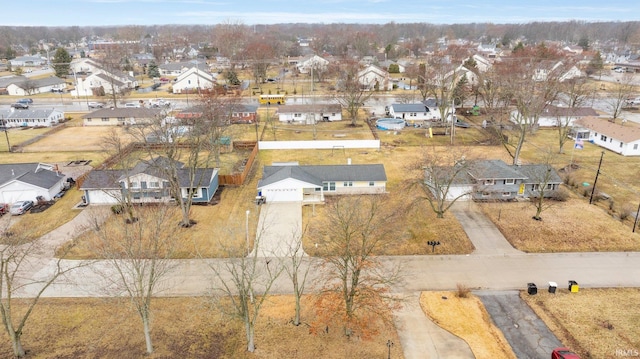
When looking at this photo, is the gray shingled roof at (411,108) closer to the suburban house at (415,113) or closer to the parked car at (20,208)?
the suburban house at (415,113)

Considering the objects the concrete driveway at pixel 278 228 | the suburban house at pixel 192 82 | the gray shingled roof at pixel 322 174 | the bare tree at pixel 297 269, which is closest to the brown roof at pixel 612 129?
the gray shingled roof at pixel 322 174

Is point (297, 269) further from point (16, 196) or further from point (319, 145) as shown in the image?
point (319, 145)

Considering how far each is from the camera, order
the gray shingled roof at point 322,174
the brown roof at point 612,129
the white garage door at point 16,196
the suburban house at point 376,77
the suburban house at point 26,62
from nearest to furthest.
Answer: the white garage door at point 16,196 < the gray shingled roof at point 322,174 < the brown roof at point 612,129 < the suburban house at point 376,77 < the suburban house at point 26,62

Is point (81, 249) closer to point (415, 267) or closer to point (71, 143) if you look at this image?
point (415, 267)

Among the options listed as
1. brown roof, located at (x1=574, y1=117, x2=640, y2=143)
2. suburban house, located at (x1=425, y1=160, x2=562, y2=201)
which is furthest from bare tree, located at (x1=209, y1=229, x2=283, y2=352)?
brown roof, located at (x1=574, y1=117, x2=640, y2=143)

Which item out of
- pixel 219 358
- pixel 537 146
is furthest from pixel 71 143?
pixel 537 146
